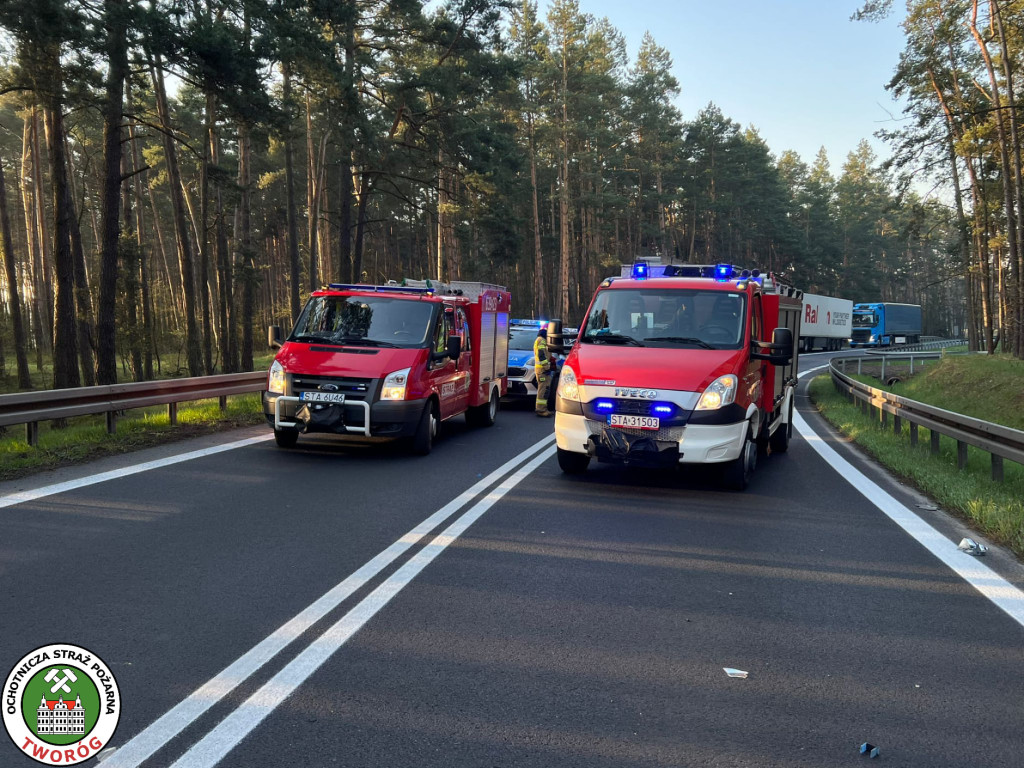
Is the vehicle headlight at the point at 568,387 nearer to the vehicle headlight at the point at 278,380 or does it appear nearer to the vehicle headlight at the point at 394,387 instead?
the vehicle headlight at the point at 394,387

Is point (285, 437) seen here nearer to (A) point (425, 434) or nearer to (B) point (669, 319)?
(A) point (425, 434)

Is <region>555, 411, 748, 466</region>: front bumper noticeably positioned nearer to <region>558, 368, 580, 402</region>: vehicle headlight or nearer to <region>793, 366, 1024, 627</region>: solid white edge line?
<region>558, 368, 580, 402</region>: vehicle headlight

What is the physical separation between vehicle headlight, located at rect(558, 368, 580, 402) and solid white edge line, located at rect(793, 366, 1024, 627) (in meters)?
3.29

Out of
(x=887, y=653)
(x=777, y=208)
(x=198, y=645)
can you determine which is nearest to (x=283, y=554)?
(x=198, y=645)

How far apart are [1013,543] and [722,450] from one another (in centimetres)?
257

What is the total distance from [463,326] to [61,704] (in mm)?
9988

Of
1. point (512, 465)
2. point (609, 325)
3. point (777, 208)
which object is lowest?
point (512, 465)

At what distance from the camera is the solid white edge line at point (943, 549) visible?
5.14 m

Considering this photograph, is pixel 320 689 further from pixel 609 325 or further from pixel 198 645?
pixel 609 325

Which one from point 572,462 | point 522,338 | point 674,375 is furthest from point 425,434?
point 522,338

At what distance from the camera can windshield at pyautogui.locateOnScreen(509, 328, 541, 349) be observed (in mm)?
19203

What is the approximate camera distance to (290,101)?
18844 mm

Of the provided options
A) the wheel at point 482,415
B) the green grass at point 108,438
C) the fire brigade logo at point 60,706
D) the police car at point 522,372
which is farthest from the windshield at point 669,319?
the police car at point 522,372

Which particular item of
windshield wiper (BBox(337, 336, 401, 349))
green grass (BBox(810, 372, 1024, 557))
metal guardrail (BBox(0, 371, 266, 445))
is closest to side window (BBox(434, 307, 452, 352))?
windshield wiper (BBox(337, 336, 401, 349))
